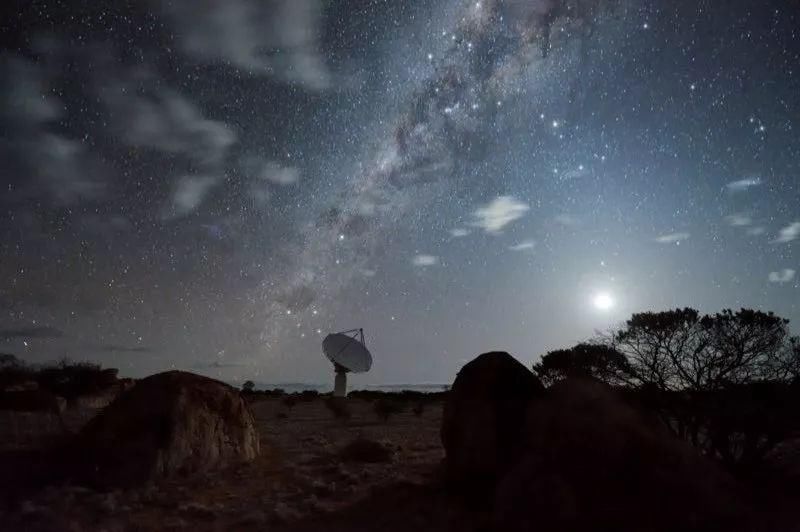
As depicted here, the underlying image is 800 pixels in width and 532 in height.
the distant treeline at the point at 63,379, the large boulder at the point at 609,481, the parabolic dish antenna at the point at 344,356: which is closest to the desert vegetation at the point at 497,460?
the large boulder at the point at 609,481

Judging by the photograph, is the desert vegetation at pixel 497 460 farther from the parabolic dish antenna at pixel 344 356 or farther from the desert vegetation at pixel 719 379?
the parabolic dish antenna at pixel 344 356

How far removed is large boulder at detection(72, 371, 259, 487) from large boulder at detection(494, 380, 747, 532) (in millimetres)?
7884

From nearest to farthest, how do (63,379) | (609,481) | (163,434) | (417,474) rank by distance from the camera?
(609,481)
(163,434)
(417,474)
(63,379)

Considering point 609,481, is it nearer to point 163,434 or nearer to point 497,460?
point 497,460

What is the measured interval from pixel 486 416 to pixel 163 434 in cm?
768

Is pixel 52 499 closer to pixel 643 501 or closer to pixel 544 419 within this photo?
pixel 544 419

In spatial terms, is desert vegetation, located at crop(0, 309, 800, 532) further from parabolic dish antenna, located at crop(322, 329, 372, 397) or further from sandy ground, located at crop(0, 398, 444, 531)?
parabolic dish antenna, located at crop(322, 329, 372, 397)

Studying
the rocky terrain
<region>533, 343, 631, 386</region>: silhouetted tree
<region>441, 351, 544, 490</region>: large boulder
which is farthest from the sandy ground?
<region>533, 343, 631, 386</region>: silhouetted tree

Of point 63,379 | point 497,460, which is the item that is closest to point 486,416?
point 497,460

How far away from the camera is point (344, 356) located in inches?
2251

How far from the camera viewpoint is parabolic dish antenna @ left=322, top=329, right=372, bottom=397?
57.0m

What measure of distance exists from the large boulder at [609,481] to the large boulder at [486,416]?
64.8 inches

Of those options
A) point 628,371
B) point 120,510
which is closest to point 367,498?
point 120,510

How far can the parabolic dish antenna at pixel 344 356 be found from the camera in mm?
57000
